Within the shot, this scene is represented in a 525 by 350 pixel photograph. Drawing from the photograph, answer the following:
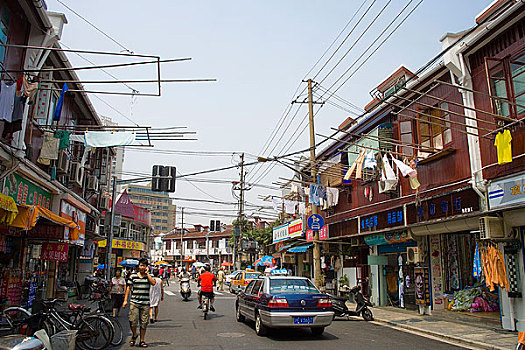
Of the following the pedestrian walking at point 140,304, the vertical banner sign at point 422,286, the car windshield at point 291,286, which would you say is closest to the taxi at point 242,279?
the vertical banner sign at point 422,286

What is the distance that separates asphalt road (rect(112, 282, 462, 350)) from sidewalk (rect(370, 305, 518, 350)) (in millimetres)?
644

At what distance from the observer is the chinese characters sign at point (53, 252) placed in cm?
1616

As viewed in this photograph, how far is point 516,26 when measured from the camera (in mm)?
11398

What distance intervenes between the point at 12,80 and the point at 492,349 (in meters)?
13.3

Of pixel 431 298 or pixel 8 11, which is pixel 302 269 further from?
pixel 8 11

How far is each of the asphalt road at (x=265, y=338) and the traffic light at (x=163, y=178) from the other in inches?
264

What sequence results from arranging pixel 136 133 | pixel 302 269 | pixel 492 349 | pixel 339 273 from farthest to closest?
pixel 302 269 → pixel 339 273 → pixel 136 133 → pixel 492 349

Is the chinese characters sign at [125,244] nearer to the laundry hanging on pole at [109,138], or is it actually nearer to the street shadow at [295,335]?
the laundry hanging on pole at [109,138]

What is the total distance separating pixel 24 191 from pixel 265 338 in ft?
29.4

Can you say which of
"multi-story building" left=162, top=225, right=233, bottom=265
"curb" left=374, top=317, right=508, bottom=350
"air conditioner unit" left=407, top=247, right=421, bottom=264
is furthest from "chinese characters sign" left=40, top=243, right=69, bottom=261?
"multi-story building" left=162, top=225, right=233, bottom=265

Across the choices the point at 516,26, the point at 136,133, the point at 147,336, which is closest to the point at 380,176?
the point at 516,26

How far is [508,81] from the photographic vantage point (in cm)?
1148

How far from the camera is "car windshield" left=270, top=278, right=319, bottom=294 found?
10.5 metres

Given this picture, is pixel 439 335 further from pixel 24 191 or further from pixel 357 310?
pixel 24 191
